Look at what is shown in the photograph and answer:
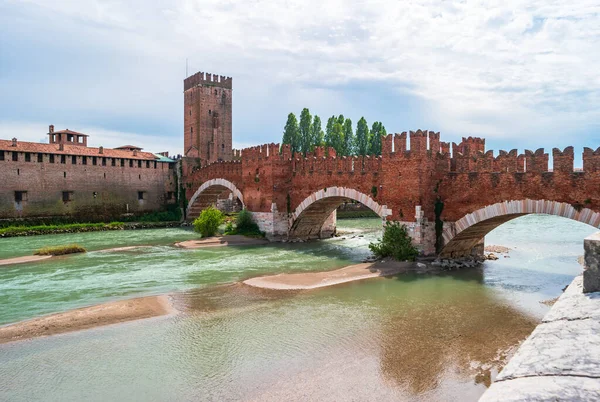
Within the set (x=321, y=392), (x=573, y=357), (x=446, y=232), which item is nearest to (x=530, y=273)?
(x=446, y=232)

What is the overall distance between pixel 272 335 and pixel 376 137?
46.2 m

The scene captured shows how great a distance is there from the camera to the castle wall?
34969mm

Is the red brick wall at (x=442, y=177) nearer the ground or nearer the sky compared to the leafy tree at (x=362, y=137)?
nearer the ground

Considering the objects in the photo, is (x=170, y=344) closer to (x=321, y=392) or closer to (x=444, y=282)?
(x=321, y=392)

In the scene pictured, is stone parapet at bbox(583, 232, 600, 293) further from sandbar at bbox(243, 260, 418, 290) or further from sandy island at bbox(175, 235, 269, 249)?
sandy island at bbox(175, 235, 269, 249)

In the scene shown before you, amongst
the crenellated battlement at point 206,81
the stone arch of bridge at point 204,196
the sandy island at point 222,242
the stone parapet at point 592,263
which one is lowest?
the sandy island at point 222,242

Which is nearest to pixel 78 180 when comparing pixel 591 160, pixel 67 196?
pixel 67 196

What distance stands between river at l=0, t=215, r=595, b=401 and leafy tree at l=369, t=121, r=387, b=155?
3477 cm

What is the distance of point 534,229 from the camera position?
3372 centimetres

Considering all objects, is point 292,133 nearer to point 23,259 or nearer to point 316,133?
point 316,133

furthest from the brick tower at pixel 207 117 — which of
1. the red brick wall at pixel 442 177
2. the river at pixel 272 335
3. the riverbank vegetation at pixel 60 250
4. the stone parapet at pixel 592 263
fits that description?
the stone parapet at pixel 592 263

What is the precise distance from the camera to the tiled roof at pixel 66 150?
1389 inches

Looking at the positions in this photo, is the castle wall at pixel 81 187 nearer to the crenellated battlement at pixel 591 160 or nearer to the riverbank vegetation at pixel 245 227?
the riverbank vegetation at pixel 245 227

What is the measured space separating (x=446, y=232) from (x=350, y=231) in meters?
15.9
